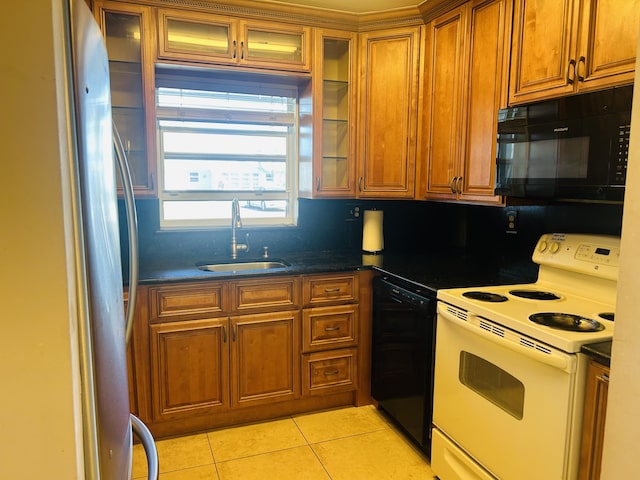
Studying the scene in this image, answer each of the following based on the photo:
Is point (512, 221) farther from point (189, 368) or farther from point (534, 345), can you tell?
point (189, 368)

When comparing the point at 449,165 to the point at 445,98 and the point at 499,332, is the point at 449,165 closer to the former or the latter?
the point at 445,98

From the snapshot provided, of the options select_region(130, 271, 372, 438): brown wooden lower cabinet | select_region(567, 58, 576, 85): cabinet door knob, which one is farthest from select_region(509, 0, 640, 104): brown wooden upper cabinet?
select_region(130, 271, 372, 438): brown wooden lower cabinet

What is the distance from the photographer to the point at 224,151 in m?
3.08

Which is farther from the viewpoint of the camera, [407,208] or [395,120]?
[407,208]

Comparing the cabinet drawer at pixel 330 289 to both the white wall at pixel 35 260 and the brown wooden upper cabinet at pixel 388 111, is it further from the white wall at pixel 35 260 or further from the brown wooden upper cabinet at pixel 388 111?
the white wall at pixel 35 260

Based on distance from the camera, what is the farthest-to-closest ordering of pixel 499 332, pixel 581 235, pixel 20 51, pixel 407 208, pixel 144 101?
1. pixel 407 208
2. pixel 144 101
3. pixel 581 235
4. pixel 499 332
5. pixel 20 51

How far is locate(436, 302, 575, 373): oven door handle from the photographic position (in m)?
1.49

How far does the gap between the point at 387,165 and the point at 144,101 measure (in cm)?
147

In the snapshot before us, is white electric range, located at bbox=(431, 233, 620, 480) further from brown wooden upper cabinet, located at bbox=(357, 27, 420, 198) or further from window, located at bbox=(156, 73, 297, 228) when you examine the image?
window, located at bbox=(156, 73, 297, 228)

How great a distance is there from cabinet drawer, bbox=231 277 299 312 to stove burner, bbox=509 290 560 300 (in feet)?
3.78

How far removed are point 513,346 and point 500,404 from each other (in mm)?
272

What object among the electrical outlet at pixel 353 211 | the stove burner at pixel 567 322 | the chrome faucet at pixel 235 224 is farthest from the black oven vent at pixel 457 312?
the chrome faucet at pixel 235 224

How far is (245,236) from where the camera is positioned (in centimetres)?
309

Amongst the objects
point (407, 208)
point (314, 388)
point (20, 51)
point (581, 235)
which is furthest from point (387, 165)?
point (20, 51)
